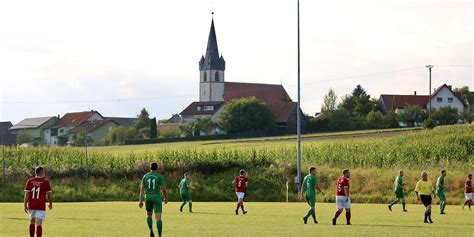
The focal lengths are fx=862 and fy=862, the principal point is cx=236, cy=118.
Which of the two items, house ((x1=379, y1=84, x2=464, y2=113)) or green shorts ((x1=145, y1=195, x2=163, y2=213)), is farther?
house ((x1=379, y1=84, x2=464, y2=113))

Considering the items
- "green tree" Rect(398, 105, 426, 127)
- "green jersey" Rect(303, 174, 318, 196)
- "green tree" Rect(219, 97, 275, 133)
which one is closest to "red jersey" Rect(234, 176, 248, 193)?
"green jersey" Rect(303, 174, 318, 196)

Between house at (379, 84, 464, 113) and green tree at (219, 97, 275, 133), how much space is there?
31576mm

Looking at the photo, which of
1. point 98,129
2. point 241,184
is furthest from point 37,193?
point 98,129

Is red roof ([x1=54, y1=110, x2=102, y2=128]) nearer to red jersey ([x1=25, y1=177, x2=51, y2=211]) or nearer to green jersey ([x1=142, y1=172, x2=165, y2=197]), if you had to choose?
green jersey ([x1=142, y1=172, x2=165, y2=197])

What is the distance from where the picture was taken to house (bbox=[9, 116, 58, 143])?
179 metres

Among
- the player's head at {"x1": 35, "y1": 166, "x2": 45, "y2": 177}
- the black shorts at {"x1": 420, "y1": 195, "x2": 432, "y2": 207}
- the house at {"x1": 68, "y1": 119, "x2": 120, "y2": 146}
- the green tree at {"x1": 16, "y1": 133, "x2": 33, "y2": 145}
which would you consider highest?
the house at {"x1": 68, "y1": 119, "x2": 120, "y2": 146}

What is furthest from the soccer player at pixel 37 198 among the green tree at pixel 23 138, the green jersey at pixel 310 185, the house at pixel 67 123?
the house at pixel 67 123

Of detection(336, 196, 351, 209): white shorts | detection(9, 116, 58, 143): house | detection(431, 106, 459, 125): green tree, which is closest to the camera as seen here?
detection(336, 196, 351, 209): white shorts

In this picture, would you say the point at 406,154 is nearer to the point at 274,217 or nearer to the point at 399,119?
the point at 274,217

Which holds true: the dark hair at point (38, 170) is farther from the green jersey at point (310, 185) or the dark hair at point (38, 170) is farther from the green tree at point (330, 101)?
the green tree at point (330, 101)

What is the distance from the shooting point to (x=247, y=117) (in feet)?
461

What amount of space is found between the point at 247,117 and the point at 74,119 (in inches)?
2107

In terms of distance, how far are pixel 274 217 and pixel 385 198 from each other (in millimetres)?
21137

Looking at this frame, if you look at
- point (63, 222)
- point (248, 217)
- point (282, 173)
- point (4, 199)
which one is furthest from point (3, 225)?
point (282, 173)
